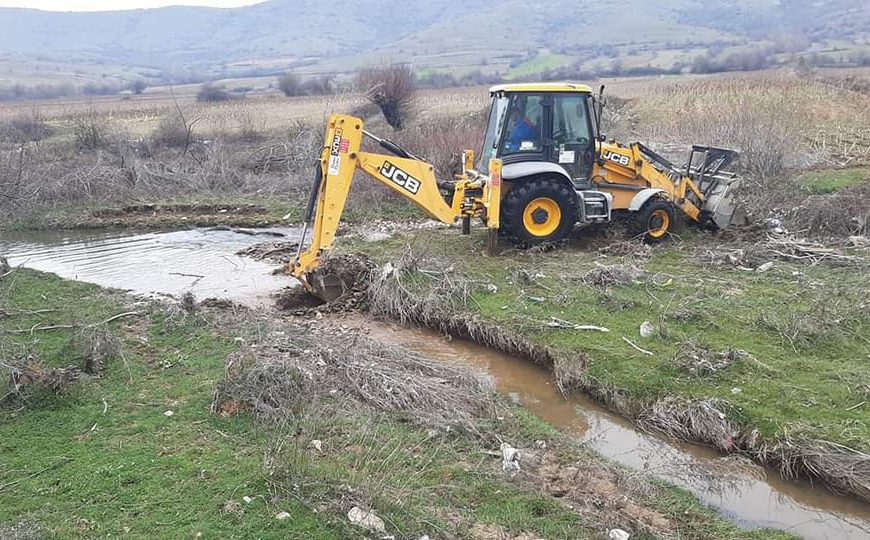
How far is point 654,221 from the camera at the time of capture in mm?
10883

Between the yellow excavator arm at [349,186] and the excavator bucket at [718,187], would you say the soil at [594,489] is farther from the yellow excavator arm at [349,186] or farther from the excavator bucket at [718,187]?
the excavator bucket at [718,187]

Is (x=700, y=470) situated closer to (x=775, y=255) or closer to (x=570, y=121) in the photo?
(x=775, y=255)

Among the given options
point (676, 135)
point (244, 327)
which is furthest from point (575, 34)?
point (244, 327)

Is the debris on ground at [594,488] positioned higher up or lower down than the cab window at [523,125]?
lower down

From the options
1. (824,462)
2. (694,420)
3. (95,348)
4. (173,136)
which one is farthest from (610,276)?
(173,136)

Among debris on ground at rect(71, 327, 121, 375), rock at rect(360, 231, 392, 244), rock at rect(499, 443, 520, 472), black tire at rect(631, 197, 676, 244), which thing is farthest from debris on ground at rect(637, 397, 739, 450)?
rock at rect(360, 231, 392, 244)

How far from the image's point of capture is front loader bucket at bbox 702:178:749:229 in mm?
11031

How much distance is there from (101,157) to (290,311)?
11196mm

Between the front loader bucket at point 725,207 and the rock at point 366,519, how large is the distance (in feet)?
28.4

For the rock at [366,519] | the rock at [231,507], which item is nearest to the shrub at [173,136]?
the rock at [231,507]

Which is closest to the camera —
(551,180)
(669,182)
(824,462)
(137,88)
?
(824,462)

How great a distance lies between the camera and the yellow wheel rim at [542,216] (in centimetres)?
1028

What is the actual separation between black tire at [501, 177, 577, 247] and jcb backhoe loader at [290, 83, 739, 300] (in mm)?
15

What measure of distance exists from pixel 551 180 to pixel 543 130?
759 millimetres
